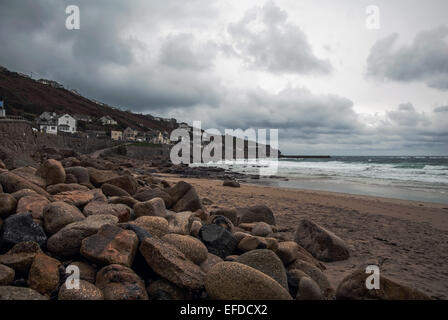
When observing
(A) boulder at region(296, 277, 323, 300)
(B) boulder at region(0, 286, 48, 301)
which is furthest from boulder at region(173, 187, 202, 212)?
(B) boulder at region(0, 286, 48, 301)

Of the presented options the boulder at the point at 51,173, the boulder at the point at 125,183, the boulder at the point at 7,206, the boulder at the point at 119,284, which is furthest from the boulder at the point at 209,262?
the boulder at the point at 51,173

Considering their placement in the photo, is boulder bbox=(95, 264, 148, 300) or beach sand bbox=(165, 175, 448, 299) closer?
boulder bbox=(95, 264, 148, 300)

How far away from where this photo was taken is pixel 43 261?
2.73 metres

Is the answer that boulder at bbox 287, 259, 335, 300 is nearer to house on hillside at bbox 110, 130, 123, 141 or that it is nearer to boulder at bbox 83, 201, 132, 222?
boulder at bbox 83, 201, 132, 222

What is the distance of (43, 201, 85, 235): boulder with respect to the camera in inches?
131

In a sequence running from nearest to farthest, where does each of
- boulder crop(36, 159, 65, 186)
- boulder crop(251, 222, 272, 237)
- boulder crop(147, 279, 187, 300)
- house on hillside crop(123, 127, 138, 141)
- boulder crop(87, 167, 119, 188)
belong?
Answer: 1. boulder crop(147, 279, 187, 300)
2. boulder crop(251, 222, 272, 237)
3. boulder crop(36, 159, 65, 186)
4. boulder crop(87, 167, 119, 188)
5. house on hillside crop(123, 127, 138, 141)

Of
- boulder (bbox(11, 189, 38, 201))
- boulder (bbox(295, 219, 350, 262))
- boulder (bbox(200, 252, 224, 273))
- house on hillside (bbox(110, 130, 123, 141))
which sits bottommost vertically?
boulder (bbox(295, 219, 350, 262))

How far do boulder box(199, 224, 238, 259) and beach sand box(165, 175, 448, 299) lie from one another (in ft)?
5.43

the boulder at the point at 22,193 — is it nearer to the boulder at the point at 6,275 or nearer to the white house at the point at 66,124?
the boulder at the point at 6,275


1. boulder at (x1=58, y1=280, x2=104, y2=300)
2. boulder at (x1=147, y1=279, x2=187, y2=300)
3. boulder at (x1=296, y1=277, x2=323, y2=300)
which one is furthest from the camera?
boulder at (x1=296, y1=277, x2=323, y2=300)

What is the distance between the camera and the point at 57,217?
340 centimetres

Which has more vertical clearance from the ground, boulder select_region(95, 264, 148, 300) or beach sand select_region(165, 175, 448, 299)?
boulder select_region(95, 264, 148, 300)

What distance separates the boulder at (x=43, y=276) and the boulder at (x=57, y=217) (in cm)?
64
